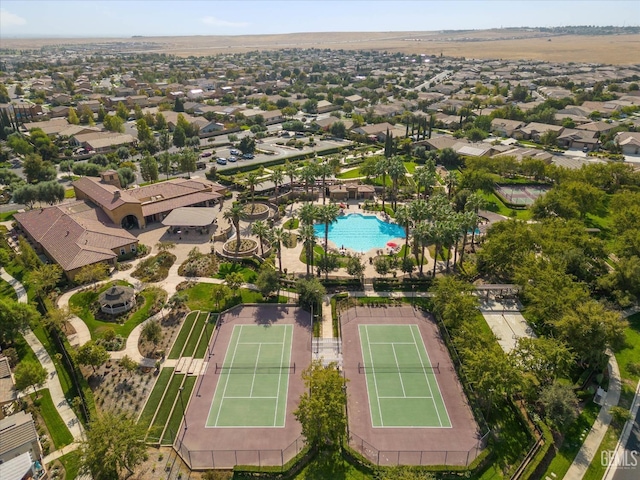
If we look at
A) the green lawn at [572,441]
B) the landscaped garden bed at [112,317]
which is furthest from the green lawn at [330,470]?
the landscaped garden bed at [112,317]

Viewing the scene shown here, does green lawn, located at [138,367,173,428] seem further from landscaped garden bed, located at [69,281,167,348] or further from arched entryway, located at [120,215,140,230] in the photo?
arched entryway, located at [120,215,140,230]

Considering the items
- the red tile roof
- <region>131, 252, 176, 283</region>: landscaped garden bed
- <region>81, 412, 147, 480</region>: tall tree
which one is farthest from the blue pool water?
<region>81, 412, 147, 480</region>: tall tree

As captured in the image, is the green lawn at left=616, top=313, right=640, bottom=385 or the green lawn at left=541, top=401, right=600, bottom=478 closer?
the green lawn at left=541, top=401, right=600, bottom=478

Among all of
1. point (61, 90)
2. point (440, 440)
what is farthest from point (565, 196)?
point (61, 90)

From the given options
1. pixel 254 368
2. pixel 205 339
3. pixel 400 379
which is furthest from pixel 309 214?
pixel 400 379

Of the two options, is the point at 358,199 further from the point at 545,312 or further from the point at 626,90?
the point at 626,90

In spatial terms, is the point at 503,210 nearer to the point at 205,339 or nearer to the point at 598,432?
Result: the point at 598,432

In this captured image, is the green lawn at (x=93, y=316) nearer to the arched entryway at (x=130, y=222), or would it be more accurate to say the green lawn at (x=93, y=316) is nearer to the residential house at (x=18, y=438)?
the residential house at (x=18, y=438)
